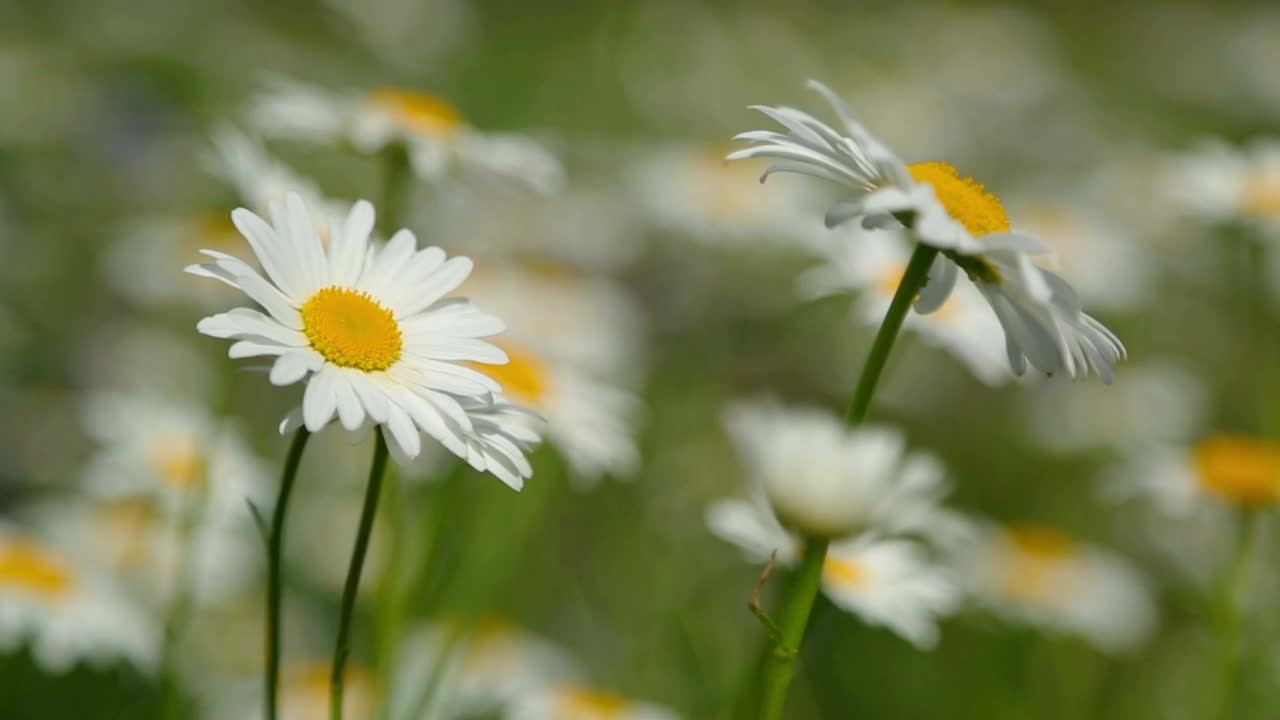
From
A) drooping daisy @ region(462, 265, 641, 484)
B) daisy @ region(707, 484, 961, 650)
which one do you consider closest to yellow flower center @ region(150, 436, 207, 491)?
drooping daisy @ region(462, 265, 641, 484)

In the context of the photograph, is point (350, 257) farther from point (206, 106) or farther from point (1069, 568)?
point (206, 106)

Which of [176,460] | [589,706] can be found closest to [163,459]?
[176,460]

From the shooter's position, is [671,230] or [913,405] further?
[913,405]

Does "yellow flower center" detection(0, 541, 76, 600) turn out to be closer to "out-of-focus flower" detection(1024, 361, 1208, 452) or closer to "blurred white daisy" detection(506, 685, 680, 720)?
"blurred white daisy" detection(506, 685, 680, 720)

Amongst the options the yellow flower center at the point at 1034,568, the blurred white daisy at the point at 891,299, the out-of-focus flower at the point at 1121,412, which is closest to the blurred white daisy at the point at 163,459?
the blurred white daisy at the point at 891,299

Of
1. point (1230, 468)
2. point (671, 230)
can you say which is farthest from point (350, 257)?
point (671, 230)

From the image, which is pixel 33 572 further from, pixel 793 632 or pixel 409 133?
pixel 793 632
